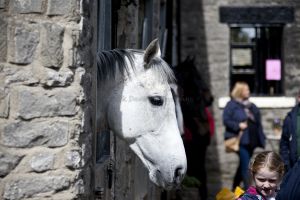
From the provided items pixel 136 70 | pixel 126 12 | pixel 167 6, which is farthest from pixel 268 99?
pixel 136 70

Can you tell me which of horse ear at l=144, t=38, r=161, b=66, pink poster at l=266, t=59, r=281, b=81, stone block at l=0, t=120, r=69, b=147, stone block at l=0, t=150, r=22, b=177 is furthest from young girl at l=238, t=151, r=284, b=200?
pink poster at l=266, t=59, r=281, b=81

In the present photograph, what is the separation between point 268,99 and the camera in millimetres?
13000

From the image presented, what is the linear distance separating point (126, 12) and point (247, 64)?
24.4ft

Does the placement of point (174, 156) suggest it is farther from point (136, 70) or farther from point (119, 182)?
point (119, 182)

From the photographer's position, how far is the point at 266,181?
410 centimetres

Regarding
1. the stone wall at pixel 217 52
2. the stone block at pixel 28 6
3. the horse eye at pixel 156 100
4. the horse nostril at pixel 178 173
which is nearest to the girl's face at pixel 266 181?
the horse nostril at pixel 178 173

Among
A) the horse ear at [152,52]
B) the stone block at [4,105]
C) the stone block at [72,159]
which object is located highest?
the horse ear at [152,52]

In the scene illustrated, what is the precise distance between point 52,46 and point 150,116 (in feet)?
2.61

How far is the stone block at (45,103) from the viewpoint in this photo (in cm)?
386

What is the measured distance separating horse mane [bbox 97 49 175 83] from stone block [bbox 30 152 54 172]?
0.76 meters

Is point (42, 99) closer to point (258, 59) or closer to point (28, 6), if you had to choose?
point (28, 6)

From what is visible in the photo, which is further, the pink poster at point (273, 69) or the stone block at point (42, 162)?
the pink poster at point (273, 69)

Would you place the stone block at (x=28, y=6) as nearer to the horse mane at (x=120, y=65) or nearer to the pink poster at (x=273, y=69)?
the horse mane at (x=120, y=65)

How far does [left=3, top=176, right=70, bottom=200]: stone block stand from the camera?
3.83m
